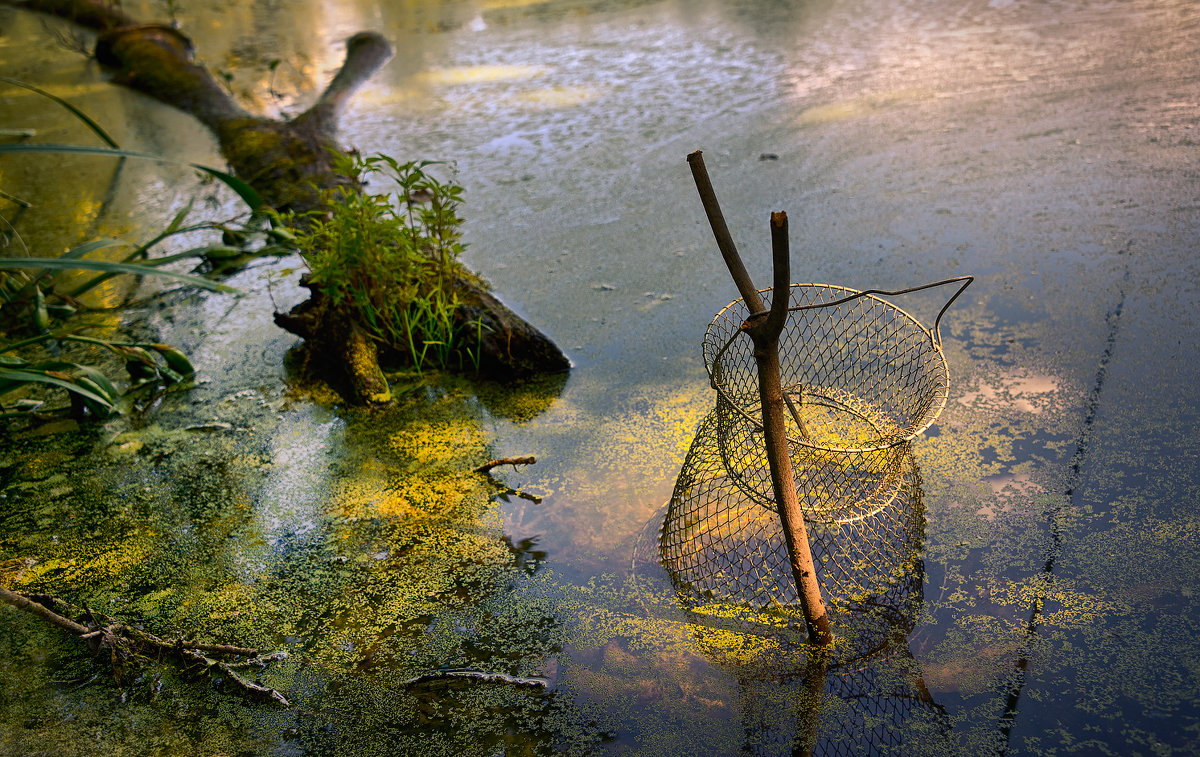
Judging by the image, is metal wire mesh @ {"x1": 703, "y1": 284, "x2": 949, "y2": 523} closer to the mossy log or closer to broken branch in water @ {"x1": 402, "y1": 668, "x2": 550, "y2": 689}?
broken branch in water @ {"x1": 402, "y1": 668, "x2": 550, "y2": 689}

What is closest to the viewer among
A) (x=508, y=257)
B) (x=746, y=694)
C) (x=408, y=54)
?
(x=746, y=694)

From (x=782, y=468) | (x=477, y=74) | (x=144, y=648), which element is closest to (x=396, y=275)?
(x=144, y=648)

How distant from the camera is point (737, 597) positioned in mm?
1446

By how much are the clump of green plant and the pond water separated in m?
0.15

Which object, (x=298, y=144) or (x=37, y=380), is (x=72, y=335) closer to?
(x=37, y=380)

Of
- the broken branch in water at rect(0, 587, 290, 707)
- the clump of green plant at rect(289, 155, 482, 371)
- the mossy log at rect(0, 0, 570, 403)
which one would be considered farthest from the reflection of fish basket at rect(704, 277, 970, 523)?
the broken branch in water at rect(0, 587, 290, 707)

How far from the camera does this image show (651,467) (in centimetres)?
180

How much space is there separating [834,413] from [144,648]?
1.50 meters

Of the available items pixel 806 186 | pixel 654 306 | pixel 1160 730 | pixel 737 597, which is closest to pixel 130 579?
pixel 737 597

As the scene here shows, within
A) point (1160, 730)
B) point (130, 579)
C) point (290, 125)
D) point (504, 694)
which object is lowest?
point (1160, 730)

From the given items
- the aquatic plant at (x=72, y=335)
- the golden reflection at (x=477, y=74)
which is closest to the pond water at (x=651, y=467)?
the aquatic plant at (x=72, y=335)

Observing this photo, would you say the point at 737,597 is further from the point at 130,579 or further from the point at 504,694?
the point at 130,579

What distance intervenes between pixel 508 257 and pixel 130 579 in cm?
154

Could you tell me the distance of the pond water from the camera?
1.26 metres
